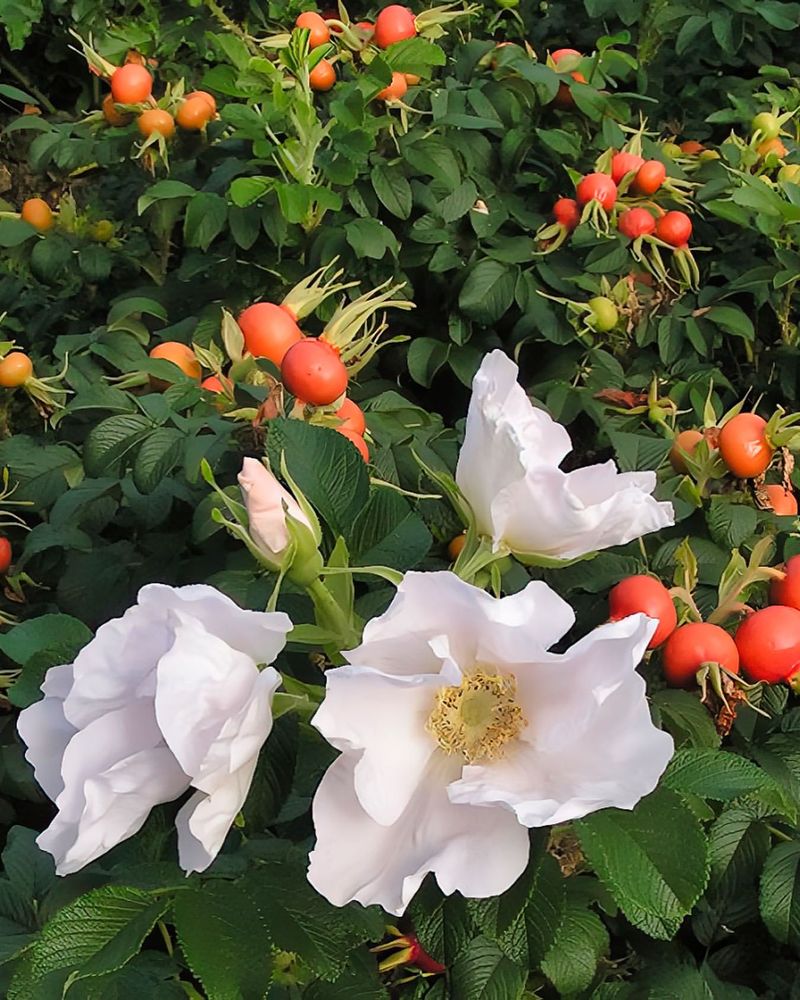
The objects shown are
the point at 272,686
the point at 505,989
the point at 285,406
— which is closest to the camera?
the point at 272,686

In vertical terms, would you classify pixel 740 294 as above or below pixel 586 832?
below

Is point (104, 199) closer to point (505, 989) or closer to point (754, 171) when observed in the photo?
point (754, 171)

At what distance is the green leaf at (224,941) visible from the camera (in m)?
0.45

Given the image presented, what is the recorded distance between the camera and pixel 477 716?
48cm

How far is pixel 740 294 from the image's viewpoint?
51.8 inches

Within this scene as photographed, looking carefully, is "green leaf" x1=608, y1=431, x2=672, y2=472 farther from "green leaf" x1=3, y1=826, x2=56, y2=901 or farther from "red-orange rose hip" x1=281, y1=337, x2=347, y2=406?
"green leaf" x1=3, y1=826, x2=56, y2=901

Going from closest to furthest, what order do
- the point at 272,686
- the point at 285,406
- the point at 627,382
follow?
1. the point at 272,686
2. the point at 285,406
3. the point at 627,382

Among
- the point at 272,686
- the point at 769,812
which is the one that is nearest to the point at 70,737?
the point at 272,686

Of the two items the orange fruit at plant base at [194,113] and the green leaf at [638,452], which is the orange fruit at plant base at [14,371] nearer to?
the orange fruit at plant base at [194,113]

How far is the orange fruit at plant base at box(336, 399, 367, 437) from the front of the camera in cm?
80

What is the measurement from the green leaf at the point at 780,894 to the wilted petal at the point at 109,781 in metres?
0.45

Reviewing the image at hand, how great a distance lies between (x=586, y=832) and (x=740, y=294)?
1031 mm

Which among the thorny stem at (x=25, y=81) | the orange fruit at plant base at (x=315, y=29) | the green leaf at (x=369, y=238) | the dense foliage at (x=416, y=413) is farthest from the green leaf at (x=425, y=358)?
the thorny stem at (x=25, y=81)

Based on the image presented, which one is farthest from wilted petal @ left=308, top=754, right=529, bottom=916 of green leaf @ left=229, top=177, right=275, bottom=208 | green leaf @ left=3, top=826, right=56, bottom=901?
green leaf @ left=229, top=177, right=275, bottom=208
